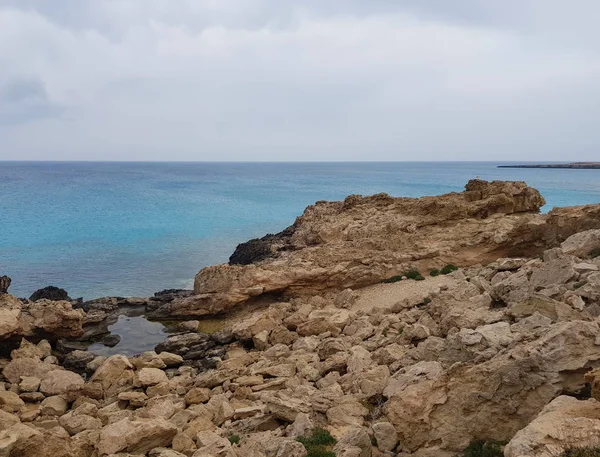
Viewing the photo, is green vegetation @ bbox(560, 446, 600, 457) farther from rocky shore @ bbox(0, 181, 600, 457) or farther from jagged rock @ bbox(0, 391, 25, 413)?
jagged rock @ bbox(0, 391, 25, 413)

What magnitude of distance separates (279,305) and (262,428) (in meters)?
12.5

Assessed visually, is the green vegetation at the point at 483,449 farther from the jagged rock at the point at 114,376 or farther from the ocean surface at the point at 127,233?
the ocean surface at the point at 127,233

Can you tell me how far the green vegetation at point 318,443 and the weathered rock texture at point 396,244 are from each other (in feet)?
49.2

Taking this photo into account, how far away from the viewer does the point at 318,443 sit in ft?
34.2

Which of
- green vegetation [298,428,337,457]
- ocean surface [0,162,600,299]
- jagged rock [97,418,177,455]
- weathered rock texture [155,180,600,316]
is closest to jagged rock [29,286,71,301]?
ocean surface [0,162,600,299]

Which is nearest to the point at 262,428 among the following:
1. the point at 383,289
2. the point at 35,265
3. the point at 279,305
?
the point at 279,305

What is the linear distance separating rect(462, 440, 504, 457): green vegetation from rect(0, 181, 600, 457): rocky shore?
41mm

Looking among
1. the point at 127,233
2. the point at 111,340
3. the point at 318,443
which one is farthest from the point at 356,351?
the point at 127,233

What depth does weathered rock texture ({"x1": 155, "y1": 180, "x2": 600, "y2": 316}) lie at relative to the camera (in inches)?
1015

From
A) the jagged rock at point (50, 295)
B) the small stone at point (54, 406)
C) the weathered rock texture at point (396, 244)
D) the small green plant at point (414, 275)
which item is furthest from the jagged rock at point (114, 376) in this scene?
the small green plant at point (414, 275)

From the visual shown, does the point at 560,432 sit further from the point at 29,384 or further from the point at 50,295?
the point at 50,295

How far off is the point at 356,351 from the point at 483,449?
7.42 meters

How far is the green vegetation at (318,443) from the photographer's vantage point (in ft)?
32.2

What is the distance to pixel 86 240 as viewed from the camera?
48719 mm
